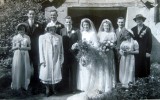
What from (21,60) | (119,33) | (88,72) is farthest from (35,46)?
(119,33)

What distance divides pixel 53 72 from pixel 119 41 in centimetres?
96

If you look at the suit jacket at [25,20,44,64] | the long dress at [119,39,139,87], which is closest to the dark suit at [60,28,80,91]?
the suit jacket at [25,20,44,64]

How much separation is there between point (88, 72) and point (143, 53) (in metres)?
0.78

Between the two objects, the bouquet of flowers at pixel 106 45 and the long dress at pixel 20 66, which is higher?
the bouquet of flowers at pixel 106 45

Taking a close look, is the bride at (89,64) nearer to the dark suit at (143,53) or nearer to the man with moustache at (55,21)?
the man with moustache at (55,21)

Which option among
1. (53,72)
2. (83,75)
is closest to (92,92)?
(83,75)

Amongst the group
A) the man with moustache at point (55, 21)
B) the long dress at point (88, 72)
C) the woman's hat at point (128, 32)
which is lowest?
the long dress at point (88, 72)

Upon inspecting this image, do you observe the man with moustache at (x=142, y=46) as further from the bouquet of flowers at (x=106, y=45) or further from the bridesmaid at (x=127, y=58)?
the bouquet of flowers at (x=106, y=45)

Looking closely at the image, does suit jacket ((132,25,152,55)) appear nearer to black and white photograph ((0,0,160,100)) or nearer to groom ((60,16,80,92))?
black and white photograph ((0,0,160,100))

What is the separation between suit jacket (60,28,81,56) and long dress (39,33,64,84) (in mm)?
84

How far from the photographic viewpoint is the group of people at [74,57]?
16.8 ft

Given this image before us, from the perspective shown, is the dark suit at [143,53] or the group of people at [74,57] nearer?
the group of people at [74,57]

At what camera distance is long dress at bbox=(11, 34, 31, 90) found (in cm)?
513

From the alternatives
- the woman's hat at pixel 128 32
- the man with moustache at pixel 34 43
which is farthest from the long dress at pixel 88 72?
the man with moustache at pixel 34 43
